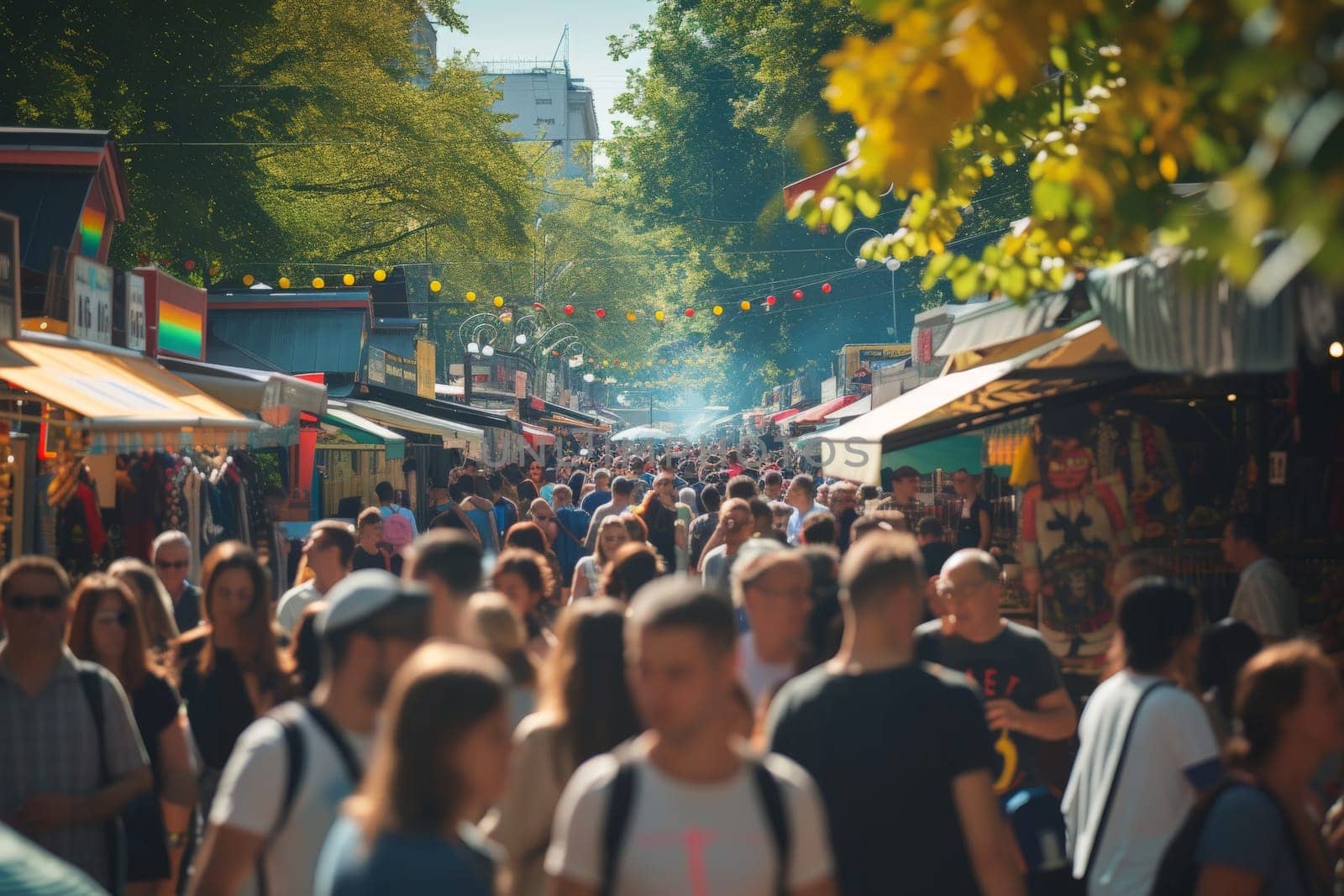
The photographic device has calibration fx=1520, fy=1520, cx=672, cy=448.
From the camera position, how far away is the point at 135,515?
11211 millimetres

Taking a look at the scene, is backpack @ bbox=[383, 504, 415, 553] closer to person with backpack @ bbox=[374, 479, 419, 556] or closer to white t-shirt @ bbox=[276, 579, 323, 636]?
person with backpack @ bbox=[374, 479, 419, 556]

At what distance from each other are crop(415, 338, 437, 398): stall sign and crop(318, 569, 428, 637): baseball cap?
99.1ft

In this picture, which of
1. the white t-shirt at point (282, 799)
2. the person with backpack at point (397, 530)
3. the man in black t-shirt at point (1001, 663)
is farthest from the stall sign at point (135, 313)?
the white t-shirt at point (282, 799)

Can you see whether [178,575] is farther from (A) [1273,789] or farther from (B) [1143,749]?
(A) [1273,789]

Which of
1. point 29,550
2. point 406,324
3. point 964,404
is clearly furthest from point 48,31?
point 964,404

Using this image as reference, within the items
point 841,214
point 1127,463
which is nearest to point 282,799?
point 841,214

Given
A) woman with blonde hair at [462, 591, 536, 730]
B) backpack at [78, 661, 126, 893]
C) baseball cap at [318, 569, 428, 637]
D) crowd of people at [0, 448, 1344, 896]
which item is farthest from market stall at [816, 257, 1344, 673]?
baseball cap at [318, 569, 428, 637]

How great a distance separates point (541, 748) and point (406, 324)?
101 feet

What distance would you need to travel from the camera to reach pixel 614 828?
3.05m

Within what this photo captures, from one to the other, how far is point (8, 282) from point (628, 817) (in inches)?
329

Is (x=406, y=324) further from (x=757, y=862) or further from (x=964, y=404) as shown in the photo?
(x=757, y=862)

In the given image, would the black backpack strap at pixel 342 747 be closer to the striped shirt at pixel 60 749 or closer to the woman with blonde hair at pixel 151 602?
the striped shirt at pixel 60 749

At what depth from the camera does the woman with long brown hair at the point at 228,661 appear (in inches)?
213

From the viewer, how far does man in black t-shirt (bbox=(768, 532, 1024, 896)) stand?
153 inches
